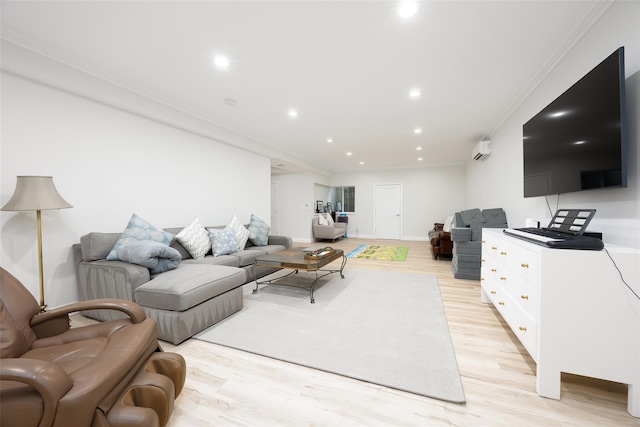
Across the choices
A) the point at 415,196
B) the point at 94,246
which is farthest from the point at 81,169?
the point at 415,196

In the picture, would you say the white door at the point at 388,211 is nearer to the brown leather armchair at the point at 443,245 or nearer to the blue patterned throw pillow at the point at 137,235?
the brown leather armchair at the point at 443,245

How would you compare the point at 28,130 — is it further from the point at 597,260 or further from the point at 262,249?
the point at 597,260

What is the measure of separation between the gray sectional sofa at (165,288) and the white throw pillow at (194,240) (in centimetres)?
68

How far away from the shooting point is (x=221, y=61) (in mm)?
2410

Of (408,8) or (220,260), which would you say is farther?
(220,260)

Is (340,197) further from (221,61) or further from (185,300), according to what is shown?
(185,300)

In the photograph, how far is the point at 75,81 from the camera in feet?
8.27

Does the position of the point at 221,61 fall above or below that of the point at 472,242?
above

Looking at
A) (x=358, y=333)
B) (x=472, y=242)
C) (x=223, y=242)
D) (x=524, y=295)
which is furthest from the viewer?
(x=472, y=242)

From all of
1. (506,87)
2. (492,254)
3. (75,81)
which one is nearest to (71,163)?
(75,81)

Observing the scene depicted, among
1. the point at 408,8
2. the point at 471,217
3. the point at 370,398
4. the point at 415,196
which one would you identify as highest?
the point at 408,8

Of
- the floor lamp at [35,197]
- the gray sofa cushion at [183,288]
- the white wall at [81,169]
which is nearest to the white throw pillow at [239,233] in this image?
the white wall at [81,169]

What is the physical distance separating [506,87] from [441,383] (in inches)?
129

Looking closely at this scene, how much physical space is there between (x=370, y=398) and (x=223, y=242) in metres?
2.85
